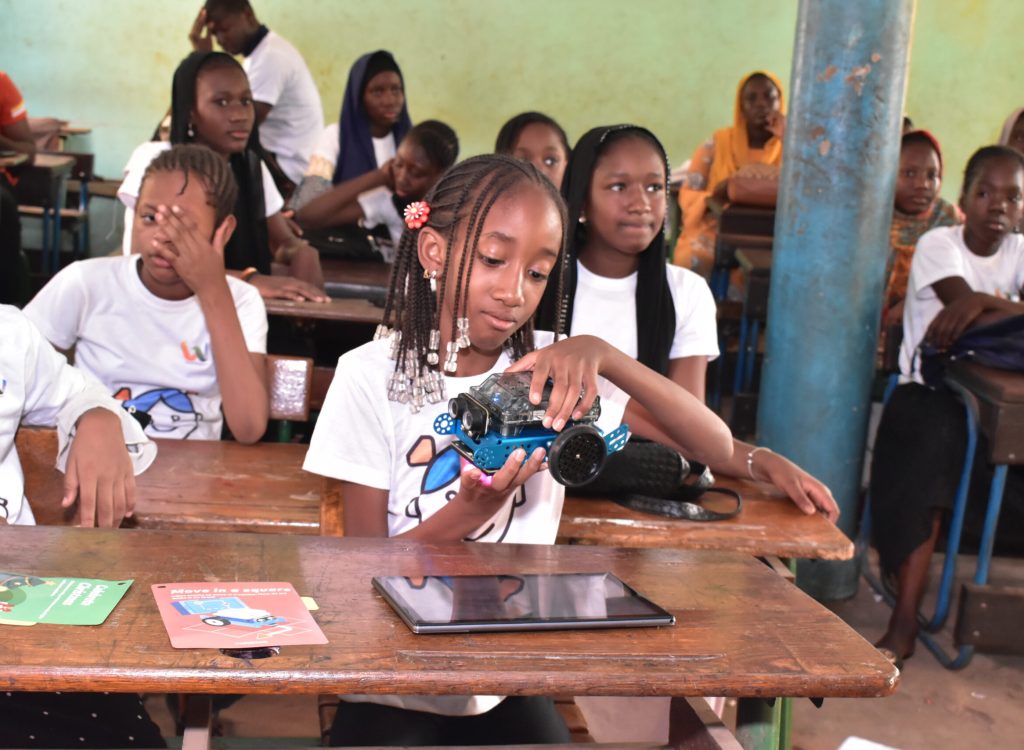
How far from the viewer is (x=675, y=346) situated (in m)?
2.53

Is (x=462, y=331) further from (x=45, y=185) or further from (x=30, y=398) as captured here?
(x=45, y=185)

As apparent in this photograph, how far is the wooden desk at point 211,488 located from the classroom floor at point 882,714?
1.46ft

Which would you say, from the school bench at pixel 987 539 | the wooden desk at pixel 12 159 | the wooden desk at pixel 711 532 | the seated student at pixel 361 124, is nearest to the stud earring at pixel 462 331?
the wooden desk at pixel 711 532

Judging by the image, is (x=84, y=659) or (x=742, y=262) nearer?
(x=84, y=659)

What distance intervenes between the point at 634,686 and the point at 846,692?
0.78ft

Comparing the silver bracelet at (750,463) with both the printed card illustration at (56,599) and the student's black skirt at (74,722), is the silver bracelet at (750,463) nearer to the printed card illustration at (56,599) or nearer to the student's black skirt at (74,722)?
the student's black skirt at (74,722)

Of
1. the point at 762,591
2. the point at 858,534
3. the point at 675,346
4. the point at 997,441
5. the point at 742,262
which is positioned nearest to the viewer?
the point at 762,591

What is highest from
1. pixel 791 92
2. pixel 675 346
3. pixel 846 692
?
pixel 791 92

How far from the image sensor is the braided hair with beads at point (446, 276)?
180cm

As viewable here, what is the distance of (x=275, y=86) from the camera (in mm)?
5844

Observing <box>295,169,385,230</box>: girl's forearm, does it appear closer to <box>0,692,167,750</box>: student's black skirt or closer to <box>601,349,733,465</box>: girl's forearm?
<box>601,349,733,465</box>: girl's forearm

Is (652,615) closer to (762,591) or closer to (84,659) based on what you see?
(762,591)

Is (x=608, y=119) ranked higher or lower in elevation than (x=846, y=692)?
higher

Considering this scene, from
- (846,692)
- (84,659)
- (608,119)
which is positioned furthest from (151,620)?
(608,119)
